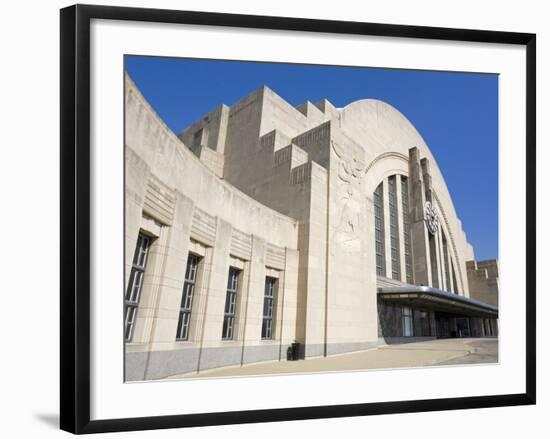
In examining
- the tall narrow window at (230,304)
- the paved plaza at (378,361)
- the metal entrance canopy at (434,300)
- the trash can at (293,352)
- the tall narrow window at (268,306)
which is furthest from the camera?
the metal entrance canopy at (434,300)

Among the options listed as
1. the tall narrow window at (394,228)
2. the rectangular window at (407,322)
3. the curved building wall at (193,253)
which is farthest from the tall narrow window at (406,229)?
the curved building wall at (193,253)

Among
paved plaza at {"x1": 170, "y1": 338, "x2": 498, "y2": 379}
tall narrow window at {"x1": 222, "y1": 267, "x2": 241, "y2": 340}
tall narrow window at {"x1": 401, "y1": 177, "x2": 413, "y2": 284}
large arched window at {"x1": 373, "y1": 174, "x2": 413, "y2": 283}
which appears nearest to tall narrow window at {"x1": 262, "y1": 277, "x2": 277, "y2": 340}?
tall narrow window at {"x1": 222, "y1": 267, "x2": 241, "y2": 340}

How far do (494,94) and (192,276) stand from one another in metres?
7.49

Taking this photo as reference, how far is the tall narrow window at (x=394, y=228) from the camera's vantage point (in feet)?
81.3

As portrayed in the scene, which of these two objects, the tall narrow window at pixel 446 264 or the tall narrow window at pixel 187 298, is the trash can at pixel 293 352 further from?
the tall narrow window at pixel 446 264

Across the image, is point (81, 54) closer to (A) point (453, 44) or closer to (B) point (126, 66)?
(B) point (126, 66)

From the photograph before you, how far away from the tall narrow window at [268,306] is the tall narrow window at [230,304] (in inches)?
53.6

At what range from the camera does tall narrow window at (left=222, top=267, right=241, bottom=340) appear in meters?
12.2

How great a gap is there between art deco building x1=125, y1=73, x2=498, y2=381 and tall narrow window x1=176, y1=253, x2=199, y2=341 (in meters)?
0.03

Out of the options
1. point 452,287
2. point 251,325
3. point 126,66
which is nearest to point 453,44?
point 126,66

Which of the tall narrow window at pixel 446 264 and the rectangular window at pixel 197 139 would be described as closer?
the rectangular window at pixel 197 139

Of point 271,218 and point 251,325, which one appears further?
point 271,218

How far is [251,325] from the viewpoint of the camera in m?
13.0

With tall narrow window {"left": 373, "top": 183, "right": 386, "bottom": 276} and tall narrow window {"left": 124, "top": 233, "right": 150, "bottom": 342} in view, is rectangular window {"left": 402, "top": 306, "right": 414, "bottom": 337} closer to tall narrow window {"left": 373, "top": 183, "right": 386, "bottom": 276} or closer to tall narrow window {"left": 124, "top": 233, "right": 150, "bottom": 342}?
tall narrow window {"left": 373, "top": 183, "right": 386, "bottom": 276}
